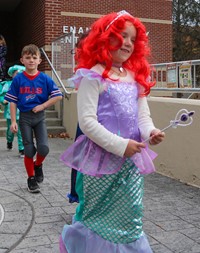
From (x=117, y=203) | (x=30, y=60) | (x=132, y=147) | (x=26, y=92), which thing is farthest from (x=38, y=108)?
(x=132, y=147)

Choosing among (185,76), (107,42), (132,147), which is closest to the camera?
(132,147)

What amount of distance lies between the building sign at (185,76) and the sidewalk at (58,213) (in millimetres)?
1448

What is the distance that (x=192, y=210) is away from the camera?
418cm

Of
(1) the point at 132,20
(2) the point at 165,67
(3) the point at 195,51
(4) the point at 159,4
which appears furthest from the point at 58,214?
(3) the point at 195,51

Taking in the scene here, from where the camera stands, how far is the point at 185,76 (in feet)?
19.9

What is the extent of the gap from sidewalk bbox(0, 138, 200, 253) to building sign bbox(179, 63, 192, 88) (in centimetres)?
145

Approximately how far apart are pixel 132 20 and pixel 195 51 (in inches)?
1058

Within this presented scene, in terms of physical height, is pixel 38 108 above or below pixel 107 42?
Answer: below

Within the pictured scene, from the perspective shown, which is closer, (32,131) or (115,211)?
(115,211)

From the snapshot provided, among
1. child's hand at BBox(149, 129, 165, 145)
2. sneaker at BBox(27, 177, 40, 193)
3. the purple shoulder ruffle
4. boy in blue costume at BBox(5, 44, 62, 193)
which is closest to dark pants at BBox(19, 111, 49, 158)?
boy in blue costume at BBox(5, 44, 62, 193)

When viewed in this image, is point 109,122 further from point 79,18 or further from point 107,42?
point 79,18

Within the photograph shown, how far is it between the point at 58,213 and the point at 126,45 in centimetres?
223

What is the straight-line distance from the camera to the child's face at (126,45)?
2.34 meters

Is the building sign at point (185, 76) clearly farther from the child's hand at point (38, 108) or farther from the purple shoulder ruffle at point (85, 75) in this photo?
the purple shoulder ruffle at point (85, 75)
